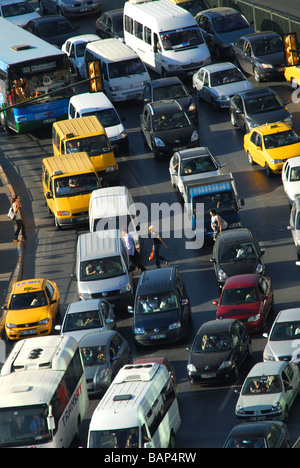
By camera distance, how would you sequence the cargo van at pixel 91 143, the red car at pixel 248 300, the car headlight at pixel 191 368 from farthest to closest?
the cargo van at pixel 91 143 < the red car at pixel 248 300 < the car headlight at pixel 191 368

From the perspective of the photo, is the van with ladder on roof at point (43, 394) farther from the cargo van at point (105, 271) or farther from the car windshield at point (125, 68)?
the car windshield at point (125, 68)

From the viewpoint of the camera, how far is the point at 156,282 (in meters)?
28.7

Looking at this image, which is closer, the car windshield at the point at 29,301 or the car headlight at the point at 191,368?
the car headlight at the point at 191,368

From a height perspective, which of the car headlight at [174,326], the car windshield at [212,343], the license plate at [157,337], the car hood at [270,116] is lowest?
the license plate at [157,337]

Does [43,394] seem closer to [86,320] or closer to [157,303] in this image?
[86,320]

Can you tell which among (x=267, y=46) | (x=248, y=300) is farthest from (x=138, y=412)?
(x=267, y=46)

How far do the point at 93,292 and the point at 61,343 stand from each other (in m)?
7.07

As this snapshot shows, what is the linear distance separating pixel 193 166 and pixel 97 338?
38.6 ft

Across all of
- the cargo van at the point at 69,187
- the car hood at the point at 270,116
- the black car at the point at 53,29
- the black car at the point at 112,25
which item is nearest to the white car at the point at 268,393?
the cargo van at the point at 69,187

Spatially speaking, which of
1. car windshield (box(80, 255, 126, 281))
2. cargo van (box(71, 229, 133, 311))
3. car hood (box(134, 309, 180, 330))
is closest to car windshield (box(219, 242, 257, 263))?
cargo van (box(71, 229, 133, 311))

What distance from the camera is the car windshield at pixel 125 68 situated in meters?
45.2

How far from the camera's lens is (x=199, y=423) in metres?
23.0

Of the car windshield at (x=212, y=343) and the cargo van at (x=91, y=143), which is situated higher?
the car windshield at (x=212, y=343)

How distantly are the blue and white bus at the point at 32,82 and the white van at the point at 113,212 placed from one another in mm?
8777
